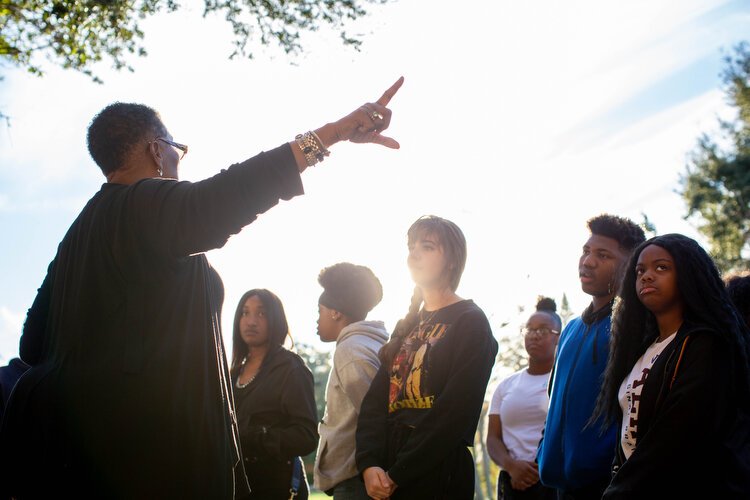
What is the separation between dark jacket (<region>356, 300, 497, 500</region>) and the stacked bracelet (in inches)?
74.8

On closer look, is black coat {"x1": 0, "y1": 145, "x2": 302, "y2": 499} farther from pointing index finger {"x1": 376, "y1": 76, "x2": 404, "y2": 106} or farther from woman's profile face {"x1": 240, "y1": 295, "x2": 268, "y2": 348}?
woman's profile face {"x1": 240, "y1": 295, "x2": 268, "y2": 348}

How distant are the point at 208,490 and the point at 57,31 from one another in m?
5.75

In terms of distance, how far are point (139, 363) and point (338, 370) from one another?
2.60 metres

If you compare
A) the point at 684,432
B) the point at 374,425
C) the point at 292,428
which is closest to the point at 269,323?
the point at 292,428

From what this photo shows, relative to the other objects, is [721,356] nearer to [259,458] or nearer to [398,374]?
[398,374]

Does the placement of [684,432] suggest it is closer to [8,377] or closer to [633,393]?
[633,393]

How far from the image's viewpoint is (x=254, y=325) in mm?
5691

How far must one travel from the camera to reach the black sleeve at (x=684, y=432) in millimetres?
3045

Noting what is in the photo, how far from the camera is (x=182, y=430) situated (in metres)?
2.61

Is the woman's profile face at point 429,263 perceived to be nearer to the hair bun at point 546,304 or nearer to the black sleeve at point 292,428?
the black sleeve at point 292,428

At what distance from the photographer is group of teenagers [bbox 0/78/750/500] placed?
256 centimetres

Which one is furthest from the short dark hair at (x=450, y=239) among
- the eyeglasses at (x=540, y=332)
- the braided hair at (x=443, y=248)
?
the eyeglasses at (x=540, y=332)

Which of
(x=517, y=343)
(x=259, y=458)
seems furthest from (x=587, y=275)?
(x=517, y=343)

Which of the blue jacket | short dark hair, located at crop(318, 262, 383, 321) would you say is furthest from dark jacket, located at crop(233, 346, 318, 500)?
the blue jacket
